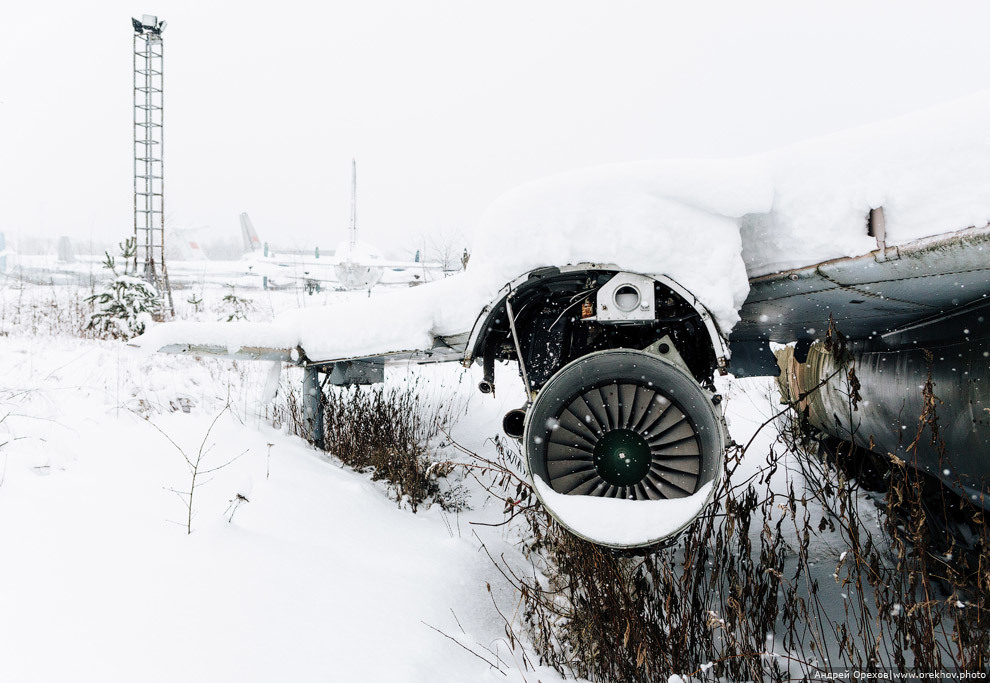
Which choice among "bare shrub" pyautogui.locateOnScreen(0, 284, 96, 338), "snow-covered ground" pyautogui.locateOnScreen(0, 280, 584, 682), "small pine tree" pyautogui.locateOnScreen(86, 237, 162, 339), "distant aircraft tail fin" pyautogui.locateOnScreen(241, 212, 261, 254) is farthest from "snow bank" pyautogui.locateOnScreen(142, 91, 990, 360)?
"distant aircraft tail fin" pyautogui.locateOnScreen(241, 212, 261, 254)

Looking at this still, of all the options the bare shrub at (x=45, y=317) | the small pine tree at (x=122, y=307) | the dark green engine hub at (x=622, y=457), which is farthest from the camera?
the bare shrub at (x=45, y=317)

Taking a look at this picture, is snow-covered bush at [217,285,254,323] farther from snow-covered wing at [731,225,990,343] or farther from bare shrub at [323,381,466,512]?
snow-covered wing at [731,225,990,343]

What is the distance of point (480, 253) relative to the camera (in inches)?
102

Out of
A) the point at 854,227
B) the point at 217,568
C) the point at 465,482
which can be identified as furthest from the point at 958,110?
the point at 465,482

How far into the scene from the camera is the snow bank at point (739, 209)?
5.75ft

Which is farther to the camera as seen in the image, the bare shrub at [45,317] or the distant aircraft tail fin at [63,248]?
the distant aircraft tail fin at [63,248]

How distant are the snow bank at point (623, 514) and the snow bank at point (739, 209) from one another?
79 centimetres

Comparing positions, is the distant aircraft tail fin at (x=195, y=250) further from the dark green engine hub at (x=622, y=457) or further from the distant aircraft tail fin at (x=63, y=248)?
the dark green engine hub at (x=622, y=457)

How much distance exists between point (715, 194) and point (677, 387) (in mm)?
811

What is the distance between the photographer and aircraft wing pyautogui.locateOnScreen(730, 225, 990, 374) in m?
1.75

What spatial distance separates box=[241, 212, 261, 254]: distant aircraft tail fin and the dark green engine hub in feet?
126

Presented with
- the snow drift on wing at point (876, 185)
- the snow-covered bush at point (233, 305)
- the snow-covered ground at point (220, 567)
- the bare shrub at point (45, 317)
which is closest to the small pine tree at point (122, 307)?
the bare shrub at point (45, 317)

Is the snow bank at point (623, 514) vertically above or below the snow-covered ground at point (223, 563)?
above

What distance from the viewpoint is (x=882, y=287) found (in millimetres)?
2168
